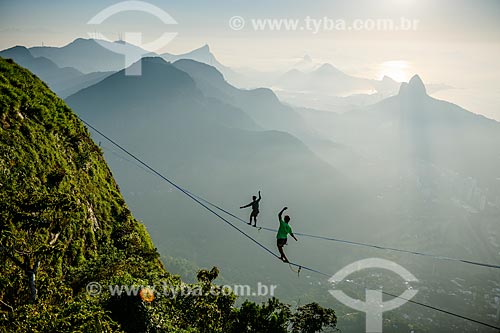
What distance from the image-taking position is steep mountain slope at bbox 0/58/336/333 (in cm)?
898

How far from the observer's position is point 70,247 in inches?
594

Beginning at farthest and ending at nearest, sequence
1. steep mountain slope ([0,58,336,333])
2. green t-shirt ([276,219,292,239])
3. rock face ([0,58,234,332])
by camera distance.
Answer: green t-shirt ([276,219,292,239])
steep mountain slope ([0,58,336,333])
rock face ([0,58,234,332])

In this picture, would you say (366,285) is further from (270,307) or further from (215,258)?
(270,307)

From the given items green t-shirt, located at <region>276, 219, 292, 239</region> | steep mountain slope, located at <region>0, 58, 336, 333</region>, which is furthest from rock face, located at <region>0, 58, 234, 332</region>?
green t-shirt, located at <region>276, 219, 292, 239</region>

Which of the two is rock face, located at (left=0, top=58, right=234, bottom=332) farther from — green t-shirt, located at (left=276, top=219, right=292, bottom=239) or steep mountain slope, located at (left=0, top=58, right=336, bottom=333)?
green t-shirt, located at (left=276, top=219, right=292, bottom=239)

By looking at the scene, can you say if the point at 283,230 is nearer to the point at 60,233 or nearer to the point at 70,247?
the point at 70,247

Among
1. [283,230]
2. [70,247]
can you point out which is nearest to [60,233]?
[70,247]

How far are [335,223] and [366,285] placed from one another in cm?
5229

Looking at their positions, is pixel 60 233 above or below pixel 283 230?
below

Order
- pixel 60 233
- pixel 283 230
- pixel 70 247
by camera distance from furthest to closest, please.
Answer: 1. pixel 70 247
2. pixel 283 230
3. pixel 60 233

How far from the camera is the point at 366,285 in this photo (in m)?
128

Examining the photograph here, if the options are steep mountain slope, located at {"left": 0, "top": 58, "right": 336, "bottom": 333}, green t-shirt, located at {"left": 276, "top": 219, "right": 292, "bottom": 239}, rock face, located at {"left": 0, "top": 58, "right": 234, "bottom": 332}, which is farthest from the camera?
green t-shirt, located at {"left": 276, "top": 219, "right": 292, "bottom": 239}

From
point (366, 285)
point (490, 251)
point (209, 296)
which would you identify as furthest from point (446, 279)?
point (209, 296)

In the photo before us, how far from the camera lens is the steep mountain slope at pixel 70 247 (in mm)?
8984
